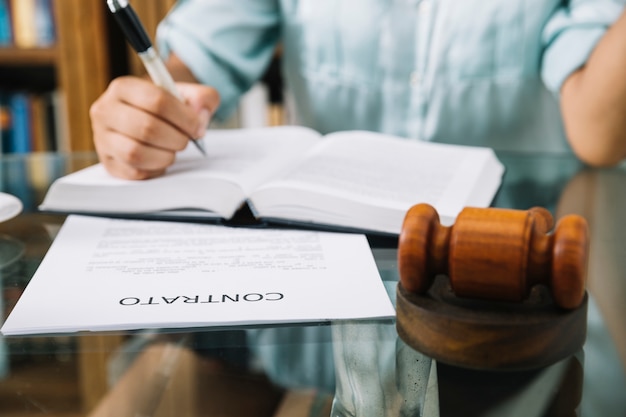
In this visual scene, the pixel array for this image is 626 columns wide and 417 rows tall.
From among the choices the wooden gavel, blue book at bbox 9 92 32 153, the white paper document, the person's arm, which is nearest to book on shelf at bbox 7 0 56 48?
blue book at bbox 9 92 32 153

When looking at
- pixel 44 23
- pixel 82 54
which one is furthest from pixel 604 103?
pixel 44 23

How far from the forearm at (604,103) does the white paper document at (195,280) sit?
0.46m

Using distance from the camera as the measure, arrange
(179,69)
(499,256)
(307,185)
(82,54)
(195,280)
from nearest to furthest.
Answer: (499,256) → (195,280) → (307,185) → (179,69) → (82,54)

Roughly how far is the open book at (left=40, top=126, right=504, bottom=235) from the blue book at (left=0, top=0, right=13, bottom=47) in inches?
50.7

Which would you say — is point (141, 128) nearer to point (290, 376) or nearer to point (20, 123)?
point (290, 376)

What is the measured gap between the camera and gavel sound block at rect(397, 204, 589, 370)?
0.35 m

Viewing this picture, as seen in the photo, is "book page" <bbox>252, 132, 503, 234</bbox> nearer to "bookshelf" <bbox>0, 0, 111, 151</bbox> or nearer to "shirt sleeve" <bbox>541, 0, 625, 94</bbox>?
"shirt sleeve" <bbox>541, 0, 625, 94</bbox>

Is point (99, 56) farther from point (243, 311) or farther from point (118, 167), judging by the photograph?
point (243, 311)

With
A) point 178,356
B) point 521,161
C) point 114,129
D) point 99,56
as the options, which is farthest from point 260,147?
point 99,56

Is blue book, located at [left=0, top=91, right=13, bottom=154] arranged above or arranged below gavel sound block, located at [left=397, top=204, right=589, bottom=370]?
below

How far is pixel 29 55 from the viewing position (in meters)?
1.84

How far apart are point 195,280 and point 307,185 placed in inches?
7.1

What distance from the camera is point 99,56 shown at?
1.82 metres

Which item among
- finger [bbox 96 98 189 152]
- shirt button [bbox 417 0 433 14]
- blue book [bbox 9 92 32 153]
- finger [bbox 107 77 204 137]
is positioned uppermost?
shirt button [bbox 417 0 433 14]
